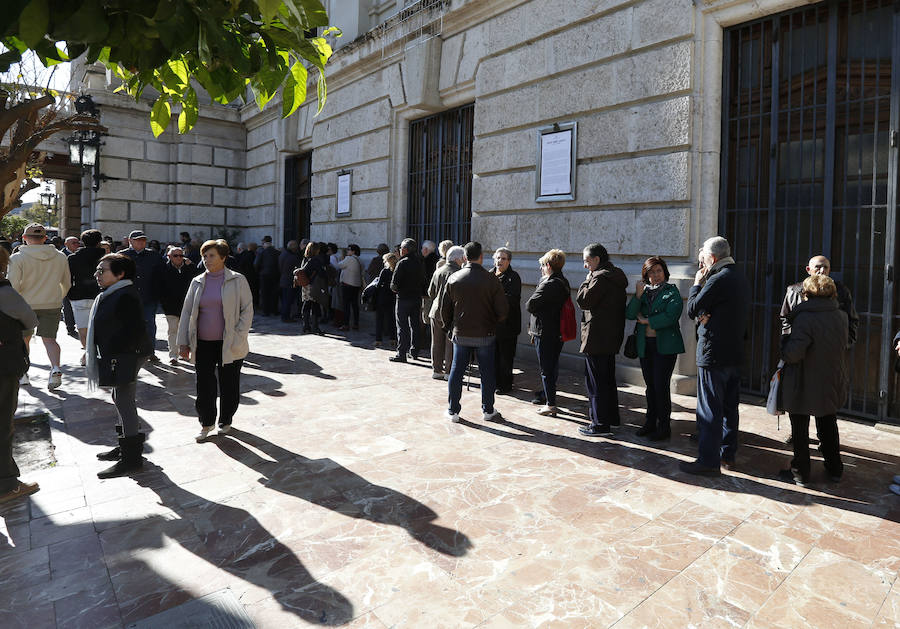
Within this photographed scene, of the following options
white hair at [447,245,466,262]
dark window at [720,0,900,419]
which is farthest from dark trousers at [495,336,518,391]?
dark window at [720,0,900,419]

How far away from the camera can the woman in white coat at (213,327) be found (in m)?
5.15

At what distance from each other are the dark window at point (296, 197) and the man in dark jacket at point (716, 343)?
13255mm

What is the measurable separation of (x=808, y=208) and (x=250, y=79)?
20.0 ft

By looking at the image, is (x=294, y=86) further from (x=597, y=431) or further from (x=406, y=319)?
(x=406, y=319)

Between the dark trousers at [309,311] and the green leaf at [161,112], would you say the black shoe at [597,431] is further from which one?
the dark trousers at [309,311]

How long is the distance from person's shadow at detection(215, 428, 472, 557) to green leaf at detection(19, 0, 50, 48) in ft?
9.36

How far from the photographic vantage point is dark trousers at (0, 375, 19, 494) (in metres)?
4.03

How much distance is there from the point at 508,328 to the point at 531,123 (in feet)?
11.8

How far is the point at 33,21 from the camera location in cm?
152

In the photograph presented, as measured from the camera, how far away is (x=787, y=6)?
646 centimetres

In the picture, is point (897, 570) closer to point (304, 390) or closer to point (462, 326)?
point (462, 326)

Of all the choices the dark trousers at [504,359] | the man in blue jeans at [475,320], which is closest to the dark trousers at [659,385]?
the man in blue jeans at [475,320]

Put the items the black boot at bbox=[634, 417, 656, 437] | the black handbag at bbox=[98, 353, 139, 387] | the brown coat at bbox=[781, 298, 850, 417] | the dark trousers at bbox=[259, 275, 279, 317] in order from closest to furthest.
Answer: the brown coat at bbox=[781, 298, 850, 417] < the black handbag at bbox=[98, 353, 139, 387] < the black boot at bbox=[634, 417, 656, 437] < the dark trousers at bbox=[259, 275, 279, 317]

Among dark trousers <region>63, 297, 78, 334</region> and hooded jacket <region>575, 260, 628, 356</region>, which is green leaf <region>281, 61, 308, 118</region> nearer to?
hooded jacket <region>575, 260, 628, 356</region>
